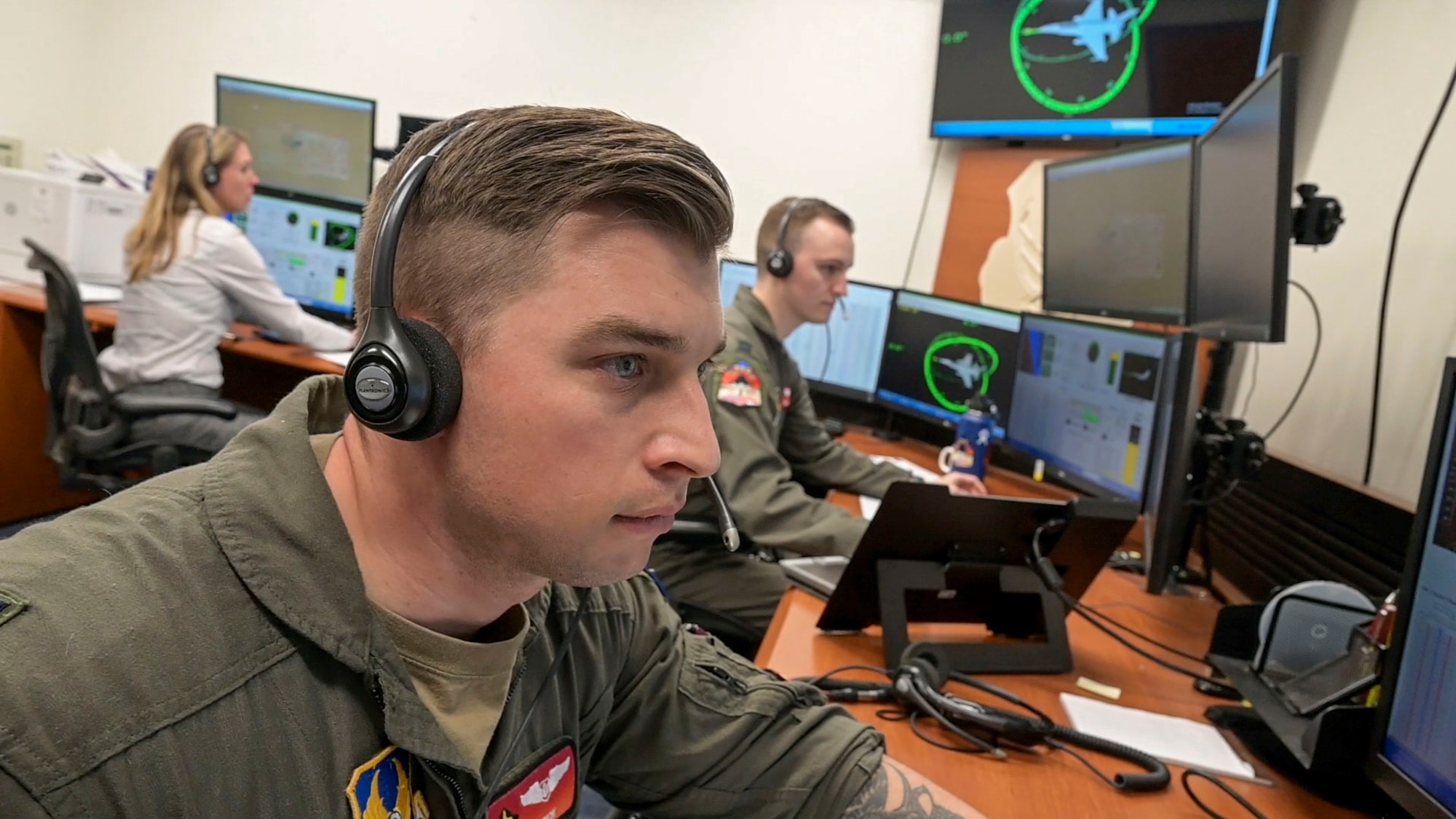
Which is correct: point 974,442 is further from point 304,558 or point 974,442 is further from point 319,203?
point 319,203

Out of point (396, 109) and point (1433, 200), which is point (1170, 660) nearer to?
point (1433, 200)

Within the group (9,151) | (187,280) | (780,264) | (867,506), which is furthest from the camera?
(9,151)

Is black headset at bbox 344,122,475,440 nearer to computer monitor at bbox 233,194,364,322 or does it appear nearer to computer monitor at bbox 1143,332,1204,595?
computer monitor at bbox 1143,332,1204,595

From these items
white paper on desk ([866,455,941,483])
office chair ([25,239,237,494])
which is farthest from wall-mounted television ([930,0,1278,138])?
office chair ([25,239,237,494])

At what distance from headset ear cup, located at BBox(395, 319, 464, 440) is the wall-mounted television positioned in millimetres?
2466

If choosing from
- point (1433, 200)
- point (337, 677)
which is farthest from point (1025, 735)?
point (1433, 200)

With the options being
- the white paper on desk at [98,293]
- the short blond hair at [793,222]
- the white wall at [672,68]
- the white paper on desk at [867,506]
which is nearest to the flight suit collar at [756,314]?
the short blond hair at [793,222]

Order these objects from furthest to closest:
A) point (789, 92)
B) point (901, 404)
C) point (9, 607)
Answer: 1. point (789, 92)
2. point (901, 404)
3. point (9, 607)

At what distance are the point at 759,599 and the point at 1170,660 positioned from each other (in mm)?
791

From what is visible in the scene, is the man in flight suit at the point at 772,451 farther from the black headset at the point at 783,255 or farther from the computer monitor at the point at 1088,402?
the computer monitor at the point at 1088,402

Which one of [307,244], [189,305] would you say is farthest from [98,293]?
[189,305]

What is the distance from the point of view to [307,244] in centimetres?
331

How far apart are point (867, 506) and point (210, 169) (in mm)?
2144

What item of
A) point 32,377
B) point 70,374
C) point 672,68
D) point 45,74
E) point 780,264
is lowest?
point 32,377
